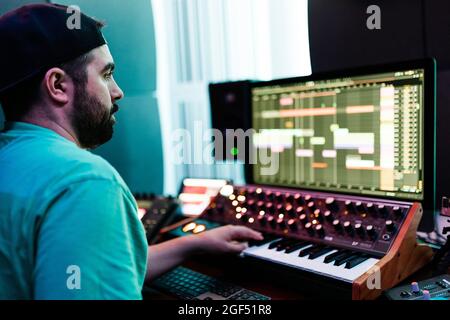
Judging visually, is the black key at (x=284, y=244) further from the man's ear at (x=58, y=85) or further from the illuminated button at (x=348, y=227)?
the man's ear at (x=58, y=85)

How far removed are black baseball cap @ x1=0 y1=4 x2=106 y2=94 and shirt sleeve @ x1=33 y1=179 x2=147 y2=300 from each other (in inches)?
12.2

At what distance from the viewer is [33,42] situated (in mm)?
821

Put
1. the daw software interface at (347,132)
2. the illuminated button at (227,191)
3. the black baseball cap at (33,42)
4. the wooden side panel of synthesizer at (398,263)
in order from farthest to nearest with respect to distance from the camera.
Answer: the illuminated button at (227,191) → the daw software interface at (347,132) → the wooden side panel of synthesizer at (398,263) → the black baseball cap at (33,42)

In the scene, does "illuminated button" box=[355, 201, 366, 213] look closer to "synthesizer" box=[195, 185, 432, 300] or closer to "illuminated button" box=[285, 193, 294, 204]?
"synthesizer" box=[195, 185, 432, 300]

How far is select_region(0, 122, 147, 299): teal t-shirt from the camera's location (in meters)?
0.65

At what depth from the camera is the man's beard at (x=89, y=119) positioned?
0.90 meters

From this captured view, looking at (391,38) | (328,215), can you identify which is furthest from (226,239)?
(391,38)

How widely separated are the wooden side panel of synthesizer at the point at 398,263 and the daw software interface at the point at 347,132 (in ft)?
0.39

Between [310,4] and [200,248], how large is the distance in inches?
42.3

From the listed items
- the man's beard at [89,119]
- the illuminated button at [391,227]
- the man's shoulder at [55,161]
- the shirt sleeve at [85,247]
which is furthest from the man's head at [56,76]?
the illuminated button at [391,227]

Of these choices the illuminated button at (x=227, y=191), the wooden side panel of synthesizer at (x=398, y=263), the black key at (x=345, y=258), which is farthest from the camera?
the illuminated button at (x=227, y=191)
